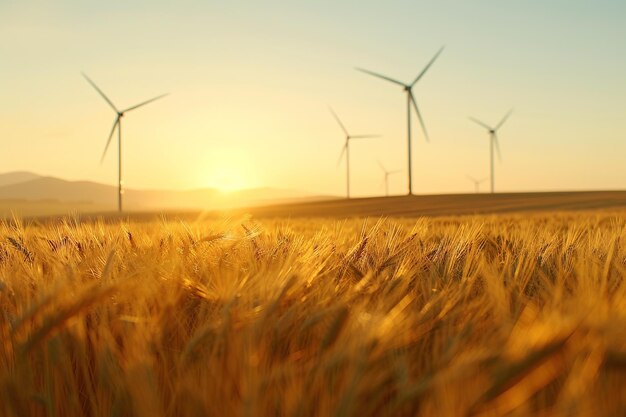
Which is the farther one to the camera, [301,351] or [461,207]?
[461,207]

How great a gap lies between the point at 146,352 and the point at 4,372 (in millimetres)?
317

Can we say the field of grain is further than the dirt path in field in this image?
No

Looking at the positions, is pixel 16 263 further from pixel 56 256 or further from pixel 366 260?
pixel 366 260

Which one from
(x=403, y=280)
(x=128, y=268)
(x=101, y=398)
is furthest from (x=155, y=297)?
(x=403, y=280)

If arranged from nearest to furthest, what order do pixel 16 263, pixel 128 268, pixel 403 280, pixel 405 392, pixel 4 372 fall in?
pixel 405 392, pixel 4 372, pixel 403 280, pixel 128 268, pixel 16 263

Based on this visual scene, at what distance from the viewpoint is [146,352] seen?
0.88m

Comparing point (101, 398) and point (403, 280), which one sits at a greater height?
point (403, 280)

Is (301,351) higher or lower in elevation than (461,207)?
higher

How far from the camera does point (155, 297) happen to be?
3.82 feet

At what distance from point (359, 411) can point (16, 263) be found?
4.78ft

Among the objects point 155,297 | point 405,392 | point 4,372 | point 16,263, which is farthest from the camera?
point 16,263

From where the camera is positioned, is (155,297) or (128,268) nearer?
(155,297)

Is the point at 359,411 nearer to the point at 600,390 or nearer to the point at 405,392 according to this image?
the point at 405,392

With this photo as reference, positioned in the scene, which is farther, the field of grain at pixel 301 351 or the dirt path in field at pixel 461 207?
the dirt path in field at pixel 461 207
